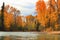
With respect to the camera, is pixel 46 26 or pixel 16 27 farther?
pixel 16 27

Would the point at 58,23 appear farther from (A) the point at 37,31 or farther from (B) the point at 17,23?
(B) the point at 17,23

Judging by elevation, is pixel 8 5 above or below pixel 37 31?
above

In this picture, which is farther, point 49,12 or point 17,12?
point 17,12

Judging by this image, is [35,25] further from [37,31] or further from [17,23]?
[17,23]

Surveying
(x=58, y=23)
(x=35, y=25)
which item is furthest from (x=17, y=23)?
(x=58, y=23)

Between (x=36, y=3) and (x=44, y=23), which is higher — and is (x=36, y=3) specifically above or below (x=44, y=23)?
above

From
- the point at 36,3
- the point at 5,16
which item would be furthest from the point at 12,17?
the point at 36,3

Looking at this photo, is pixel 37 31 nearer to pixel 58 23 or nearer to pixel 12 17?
pixel 58 23

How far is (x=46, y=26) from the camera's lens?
82.8 ft

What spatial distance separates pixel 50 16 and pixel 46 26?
117 centimetres

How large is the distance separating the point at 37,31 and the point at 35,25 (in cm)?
122

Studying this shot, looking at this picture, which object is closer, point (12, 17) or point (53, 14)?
point (53, 14)

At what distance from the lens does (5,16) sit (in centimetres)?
2942

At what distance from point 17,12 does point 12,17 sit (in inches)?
58.9
